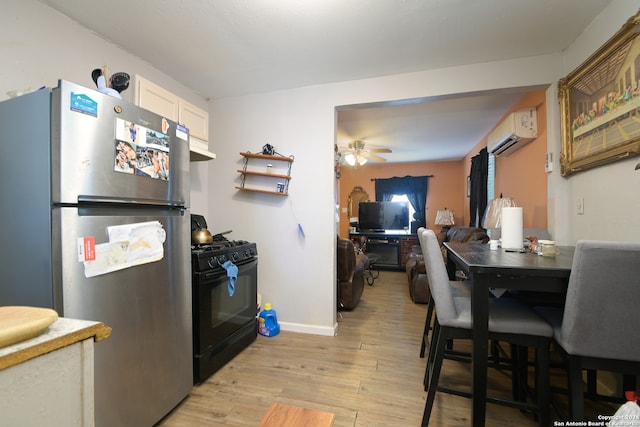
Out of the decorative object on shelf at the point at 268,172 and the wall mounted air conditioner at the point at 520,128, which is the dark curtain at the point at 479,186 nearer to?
the wall mounted air conditioner at the point at 520,128

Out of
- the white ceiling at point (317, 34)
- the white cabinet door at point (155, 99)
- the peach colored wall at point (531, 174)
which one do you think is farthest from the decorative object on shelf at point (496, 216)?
the white cabinet door at point (155, 99)

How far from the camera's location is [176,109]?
6.66 feet

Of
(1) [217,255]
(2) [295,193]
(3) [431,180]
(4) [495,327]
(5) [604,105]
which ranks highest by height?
(3) [431,180]

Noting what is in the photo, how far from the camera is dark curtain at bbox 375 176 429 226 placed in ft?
19.8

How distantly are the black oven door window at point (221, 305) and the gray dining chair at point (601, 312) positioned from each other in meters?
1.94

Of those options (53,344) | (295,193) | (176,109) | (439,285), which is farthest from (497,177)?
(53,344)

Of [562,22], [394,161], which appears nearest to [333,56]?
[562,22]

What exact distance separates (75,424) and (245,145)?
2408 mm

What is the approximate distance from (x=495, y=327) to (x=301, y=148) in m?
2.02

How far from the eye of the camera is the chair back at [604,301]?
963mm

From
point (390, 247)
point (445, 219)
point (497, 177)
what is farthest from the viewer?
point (390, 247)

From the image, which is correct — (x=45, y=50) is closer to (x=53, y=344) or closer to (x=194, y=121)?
(x=194, y=121)

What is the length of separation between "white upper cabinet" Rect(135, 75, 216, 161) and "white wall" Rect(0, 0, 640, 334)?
0.66ft

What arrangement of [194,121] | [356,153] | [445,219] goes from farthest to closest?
[445,219] < [356,153] < [194,121]
